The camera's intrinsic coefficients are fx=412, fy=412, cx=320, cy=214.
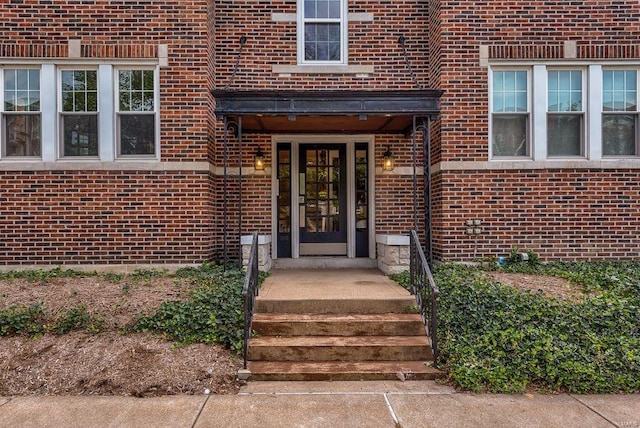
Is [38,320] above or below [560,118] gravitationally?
below

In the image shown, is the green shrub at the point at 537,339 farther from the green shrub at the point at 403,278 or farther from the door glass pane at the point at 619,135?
the door glass pane at the point at 619,135

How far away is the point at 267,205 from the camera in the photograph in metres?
8.16

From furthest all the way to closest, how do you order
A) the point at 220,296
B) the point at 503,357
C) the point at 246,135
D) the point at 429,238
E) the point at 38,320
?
the point at 246,135 → the point at 429,238 → the point at 220,296 → the point at 38,320 → the point at 503,357

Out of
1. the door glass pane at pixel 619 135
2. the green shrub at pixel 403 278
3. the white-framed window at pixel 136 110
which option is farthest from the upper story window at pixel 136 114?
the door glass pane at pixel 619 135

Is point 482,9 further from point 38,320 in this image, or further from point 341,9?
point 38,320

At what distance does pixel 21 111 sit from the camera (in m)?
7.23

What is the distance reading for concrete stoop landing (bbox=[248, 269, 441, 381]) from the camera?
430 cm

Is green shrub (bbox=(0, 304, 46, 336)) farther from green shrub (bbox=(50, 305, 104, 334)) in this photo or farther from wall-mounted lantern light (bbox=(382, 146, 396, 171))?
wall-mounted lantern light (bbox=(382, 146, 396, 171))

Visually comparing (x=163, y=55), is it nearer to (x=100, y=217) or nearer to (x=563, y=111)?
(x=100, y=217)

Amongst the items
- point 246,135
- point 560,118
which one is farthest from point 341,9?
point 560,118

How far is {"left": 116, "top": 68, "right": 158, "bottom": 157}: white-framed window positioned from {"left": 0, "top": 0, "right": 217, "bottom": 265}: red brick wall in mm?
246

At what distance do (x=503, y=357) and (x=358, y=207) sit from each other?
15.1ft

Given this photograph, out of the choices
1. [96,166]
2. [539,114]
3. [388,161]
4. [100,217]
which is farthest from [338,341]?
[539,114]

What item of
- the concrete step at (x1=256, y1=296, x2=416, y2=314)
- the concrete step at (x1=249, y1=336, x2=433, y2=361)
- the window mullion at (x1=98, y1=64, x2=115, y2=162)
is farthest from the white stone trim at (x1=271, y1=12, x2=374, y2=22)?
the concrete step at (x1=249, y1=336, x2=433, y2=361)
